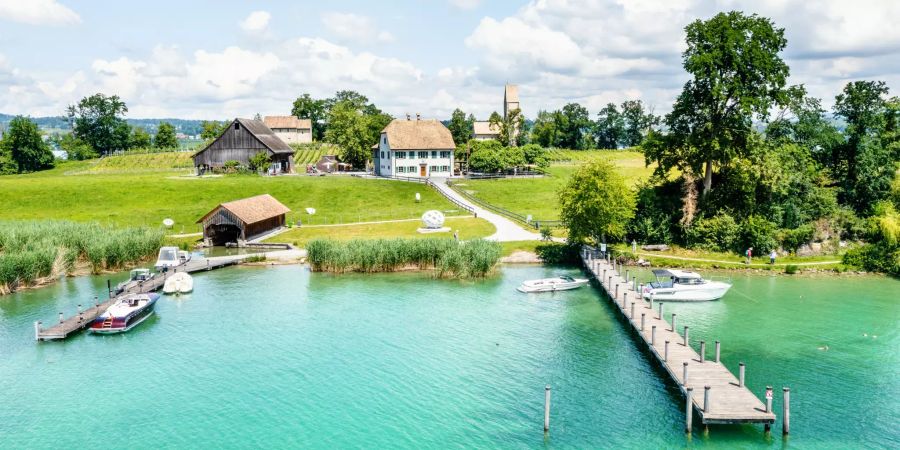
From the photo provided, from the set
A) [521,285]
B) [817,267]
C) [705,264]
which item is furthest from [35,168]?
[817,267]

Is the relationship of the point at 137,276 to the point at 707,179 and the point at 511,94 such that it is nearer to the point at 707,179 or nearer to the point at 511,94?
the point at 707,179

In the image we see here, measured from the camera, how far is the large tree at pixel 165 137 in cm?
16625

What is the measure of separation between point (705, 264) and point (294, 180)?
65108 millimetres

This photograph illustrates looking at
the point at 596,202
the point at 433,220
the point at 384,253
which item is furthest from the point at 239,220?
the point at 596,202

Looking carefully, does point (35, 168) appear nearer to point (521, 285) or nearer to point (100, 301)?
point (100, 301)

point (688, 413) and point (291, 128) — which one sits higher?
point (291, 128)

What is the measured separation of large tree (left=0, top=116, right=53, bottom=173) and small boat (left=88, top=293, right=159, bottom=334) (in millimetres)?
105520

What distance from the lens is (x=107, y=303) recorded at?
4809 centimetres

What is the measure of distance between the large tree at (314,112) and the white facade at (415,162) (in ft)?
249

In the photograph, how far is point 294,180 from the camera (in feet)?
338

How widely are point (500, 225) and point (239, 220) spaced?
29.6m

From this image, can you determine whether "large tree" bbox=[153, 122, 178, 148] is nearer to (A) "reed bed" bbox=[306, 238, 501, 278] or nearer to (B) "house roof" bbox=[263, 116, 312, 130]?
(B) "house roof" bbox=[263, 116, 312, 130]

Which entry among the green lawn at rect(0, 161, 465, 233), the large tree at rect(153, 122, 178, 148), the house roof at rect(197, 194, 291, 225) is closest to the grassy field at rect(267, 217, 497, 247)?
the house roof at rect(197, 194, 291, 225)

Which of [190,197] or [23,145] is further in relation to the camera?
[23,145]
